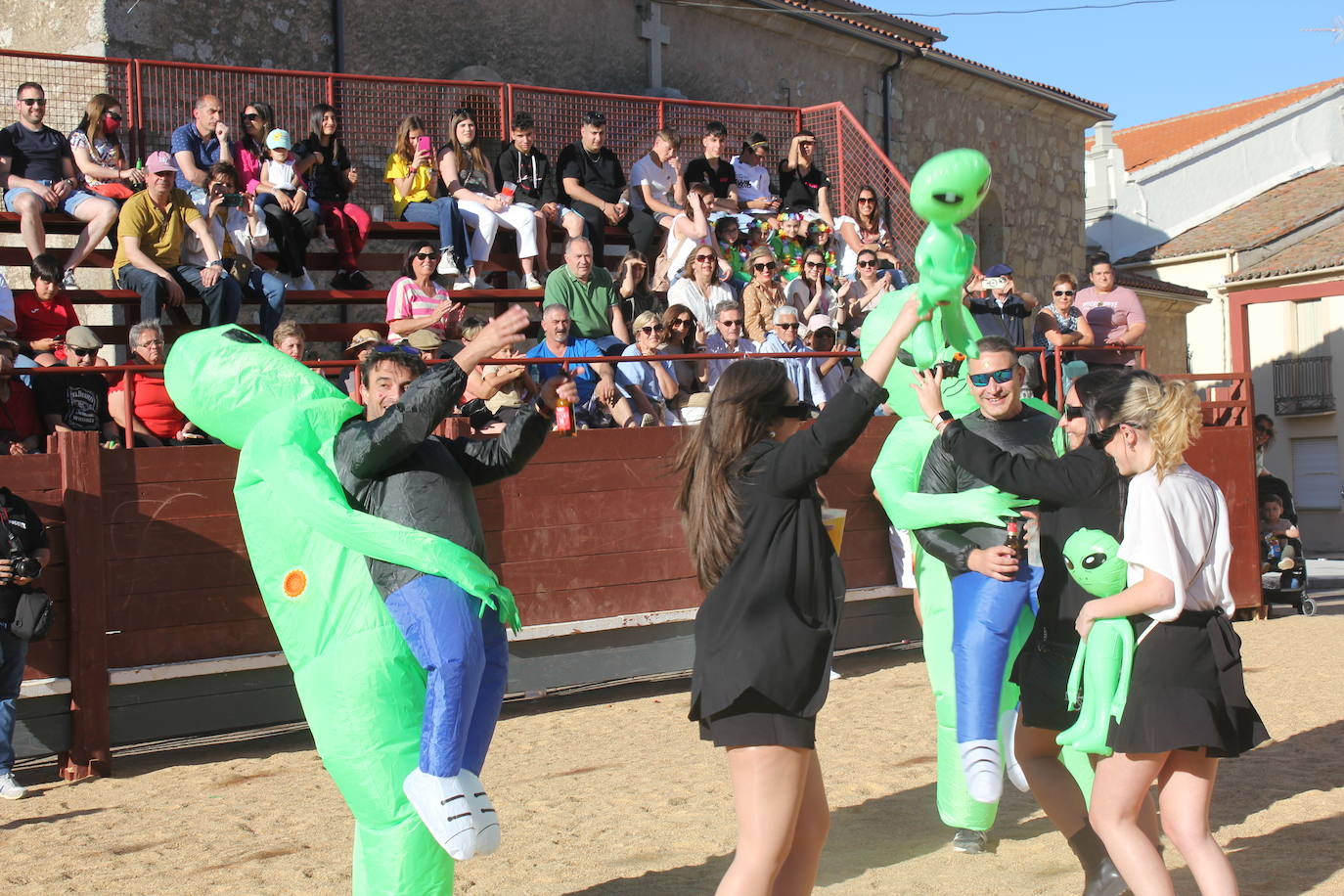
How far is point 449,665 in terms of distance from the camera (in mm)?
3400

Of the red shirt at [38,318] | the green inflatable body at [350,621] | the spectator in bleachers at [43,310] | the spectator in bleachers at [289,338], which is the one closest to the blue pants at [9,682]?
the spectator in bleachers at [289,338]

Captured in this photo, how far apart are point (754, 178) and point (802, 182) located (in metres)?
0.42

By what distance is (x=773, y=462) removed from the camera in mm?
3271

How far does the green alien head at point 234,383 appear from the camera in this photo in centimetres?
379

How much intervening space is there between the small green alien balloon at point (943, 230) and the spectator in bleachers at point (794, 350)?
514 cm

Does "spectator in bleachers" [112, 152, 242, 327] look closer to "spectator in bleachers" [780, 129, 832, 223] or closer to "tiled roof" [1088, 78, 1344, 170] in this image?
"spectator in bleachers" [780, 129, 832, 223]

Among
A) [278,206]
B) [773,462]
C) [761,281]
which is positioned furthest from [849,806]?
[278,206]

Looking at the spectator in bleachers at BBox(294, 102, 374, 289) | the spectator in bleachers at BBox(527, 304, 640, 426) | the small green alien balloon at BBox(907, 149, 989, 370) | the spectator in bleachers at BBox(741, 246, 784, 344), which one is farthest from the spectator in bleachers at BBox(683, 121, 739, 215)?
the small green alien balloon at BBox(907, 149, 989, 370)

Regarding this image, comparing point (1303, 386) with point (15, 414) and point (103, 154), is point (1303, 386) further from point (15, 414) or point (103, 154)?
point (15, 414)

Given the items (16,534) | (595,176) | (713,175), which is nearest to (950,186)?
(16,534)

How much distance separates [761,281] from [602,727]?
3938mm

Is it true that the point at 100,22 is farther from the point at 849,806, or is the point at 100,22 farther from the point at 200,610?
the point at 849,806

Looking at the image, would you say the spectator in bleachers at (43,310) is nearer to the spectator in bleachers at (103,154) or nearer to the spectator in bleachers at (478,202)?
the spectator in bleachers at (103,154)

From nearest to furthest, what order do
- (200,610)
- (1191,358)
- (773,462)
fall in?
(773,462)
(200,610)
(1191,358)
